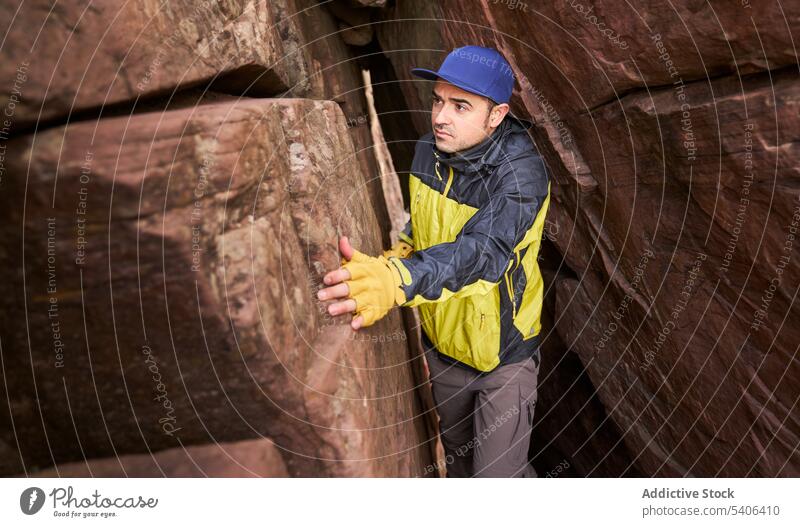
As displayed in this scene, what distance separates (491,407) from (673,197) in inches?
71.4

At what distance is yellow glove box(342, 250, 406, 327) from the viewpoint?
2.84 meters

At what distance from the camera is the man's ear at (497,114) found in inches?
141

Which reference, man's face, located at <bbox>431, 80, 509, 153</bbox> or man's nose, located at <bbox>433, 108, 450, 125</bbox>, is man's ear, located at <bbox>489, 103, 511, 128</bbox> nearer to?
man's face, located at <bbox>431, 80, 509, 153</bbox>

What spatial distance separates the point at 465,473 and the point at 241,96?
3.08m

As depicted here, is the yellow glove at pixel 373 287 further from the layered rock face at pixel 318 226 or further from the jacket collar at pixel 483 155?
the jacket collar at pixel 483 155

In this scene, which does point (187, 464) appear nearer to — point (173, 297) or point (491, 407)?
point (173, 297)

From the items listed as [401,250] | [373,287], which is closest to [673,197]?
[401,250]

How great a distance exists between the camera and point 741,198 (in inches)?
145

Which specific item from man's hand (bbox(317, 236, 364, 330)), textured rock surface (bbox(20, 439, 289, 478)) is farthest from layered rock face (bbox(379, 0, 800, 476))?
textured rock surface (bbox(20, 439, 289, 478))

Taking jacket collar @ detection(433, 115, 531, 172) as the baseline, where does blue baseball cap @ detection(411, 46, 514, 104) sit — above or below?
above

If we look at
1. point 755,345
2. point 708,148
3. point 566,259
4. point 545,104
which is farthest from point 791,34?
point 566,259

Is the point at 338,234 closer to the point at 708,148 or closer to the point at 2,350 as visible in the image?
the point at 2,350

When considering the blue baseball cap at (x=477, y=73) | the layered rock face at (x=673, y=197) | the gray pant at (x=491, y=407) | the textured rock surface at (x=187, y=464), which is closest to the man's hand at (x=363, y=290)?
the textured rock surface at (x=187, y=464)

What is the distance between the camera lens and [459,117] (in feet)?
11.7
